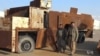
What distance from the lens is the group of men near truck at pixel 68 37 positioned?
14164 millimetres

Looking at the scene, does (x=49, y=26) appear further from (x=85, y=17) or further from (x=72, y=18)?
(x=85, y=17)

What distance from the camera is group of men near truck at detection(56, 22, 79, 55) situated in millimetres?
14164

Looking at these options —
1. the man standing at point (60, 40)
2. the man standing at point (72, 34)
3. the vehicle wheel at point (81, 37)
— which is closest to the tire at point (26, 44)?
the man standing at point (60, 40)

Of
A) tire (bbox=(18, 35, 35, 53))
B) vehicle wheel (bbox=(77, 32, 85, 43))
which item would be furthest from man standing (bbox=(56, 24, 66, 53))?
vehicle wheel (bbox=(77, 32, 85, 43))

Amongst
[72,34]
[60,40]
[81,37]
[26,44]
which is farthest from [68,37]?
[81,37]

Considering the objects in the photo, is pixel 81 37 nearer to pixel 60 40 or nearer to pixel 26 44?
pixel 60 40

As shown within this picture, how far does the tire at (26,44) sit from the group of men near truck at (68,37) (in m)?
1.47

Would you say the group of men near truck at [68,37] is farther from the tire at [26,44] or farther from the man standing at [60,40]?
the tire at [26,44]

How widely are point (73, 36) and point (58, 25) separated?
1.68m

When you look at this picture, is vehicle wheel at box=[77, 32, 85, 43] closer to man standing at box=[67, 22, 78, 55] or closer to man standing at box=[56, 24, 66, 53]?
man standing at box=[56, 24, 66, 53]

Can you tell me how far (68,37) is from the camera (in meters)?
14.4

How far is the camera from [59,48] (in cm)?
1517

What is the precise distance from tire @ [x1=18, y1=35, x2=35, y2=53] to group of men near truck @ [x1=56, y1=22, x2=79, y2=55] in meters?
1.47

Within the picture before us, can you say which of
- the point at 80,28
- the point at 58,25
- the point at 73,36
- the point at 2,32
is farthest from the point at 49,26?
the point at 80,28
